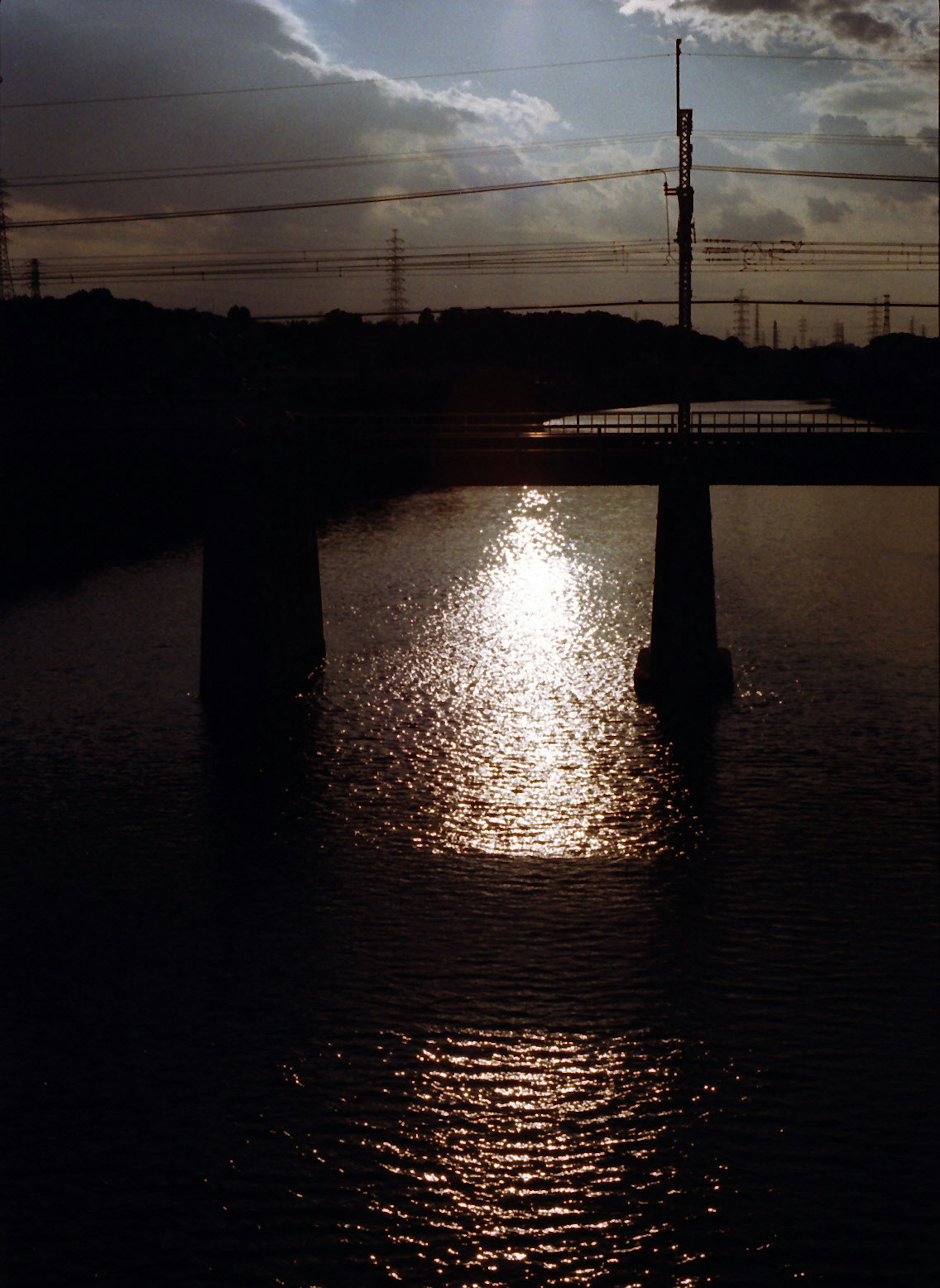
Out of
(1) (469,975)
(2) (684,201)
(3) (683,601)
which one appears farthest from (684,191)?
(1) (469,975)

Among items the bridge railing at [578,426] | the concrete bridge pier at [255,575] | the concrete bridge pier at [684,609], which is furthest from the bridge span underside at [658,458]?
the concrete bridge pier at [255,575]

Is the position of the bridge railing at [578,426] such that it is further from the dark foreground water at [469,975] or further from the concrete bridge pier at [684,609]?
the dark foreground water at [469,975]

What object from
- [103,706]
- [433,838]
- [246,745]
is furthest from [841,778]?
[103,706]

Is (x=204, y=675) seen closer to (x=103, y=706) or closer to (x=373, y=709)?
(x=103, y=706)

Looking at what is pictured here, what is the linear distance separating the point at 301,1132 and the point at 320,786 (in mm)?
18222

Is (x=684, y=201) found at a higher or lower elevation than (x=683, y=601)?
higher

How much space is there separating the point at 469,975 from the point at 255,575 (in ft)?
70.6

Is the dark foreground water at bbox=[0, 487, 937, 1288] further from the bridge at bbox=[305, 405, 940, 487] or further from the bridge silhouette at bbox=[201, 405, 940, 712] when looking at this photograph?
the bridge at bbox=[305, 405, 940, 487]

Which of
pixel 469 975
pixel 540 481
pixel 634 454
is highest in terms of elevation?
pixel 634 454

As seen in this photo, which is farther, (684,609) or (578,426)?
(578,426)

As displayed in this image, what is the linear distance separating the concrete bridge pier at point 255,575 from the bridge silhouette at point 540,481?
0.05 metres

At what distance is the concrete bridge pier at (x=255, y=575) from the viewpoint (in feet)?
139

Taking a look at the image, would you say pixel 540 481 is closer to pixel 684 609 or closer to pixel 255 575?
pixel 684 609

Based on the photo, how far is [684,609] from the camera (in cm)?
4428
